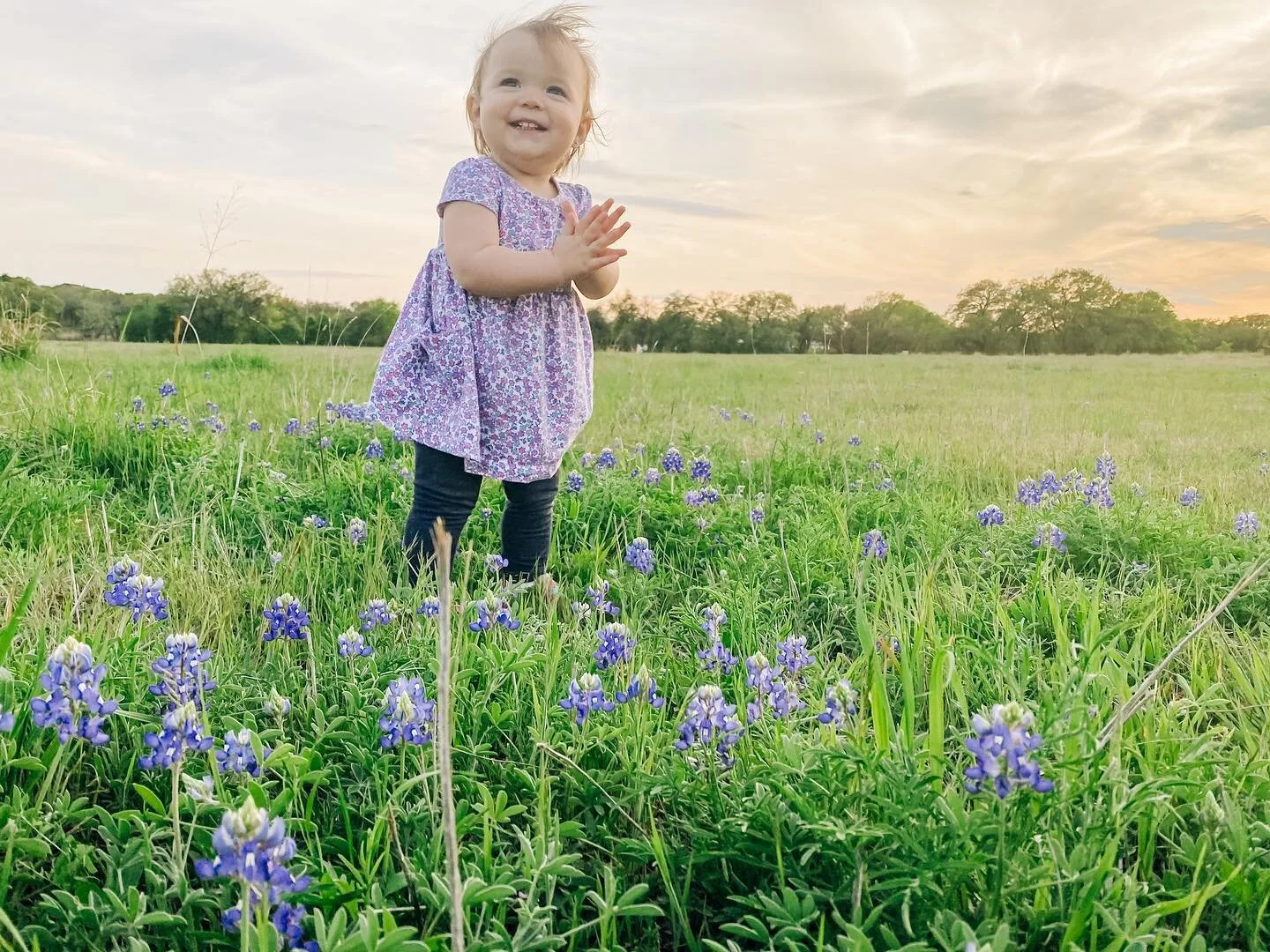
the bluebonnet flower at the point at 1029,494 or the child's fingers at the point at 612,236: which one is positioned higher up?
the child's fingers at the point at 612,236

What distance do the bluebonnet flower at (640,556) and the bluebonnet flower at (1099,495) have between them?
94.0 inches

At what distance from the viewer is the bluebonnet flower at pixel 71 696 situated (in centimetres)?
180

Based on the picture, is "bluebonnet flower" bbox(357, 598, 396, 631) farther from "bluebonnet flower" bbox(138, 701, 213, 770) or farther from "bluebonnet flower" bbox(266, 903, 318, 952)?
"bluebonnet flower" bbox(266, 903, 318, 952)

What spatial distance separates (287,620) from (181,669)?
0.59 meters

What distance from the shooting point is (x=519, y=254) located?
377 cm

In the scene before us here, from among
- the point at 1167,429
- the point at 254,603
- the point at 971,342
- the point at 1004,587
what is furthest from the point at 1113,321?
the point at 254,603

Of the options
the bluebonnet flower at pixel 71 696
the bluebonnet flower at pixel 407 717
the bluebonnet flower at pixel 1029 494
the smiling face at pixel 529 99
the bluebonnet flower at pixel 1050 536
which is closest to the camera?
the bluebonnet flower at pixel 71 696

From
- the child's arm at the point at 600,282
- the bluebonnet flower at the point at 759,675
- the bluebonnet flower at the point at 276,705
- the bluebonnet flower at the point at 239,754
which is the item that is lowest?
the bluebonnet flower at the point at 276,705

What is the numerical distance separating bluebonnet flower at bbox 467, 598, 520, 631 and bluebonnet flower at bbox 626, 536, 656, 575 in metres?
0.93

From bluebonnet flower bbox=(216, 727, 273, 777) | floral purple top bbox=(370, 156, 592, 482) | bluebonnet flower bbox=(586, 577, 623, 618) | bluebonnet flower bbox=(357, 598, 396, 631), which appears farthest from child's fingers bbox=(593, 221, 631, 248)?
bluebonnet flower bbox=(216, 727, 273, 777)

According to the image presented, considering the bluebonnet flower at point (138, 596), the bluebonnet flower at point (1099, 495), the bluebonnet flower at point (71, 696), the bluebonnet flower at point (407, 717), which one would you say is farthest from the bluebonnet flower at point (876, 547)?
the bluebonnet flower at point (71, 696)

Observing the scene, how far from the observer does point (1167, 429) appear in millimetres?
9070

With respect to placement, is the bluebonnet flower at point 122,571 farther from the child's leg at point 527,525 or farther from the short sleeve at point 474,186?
the short sleeve at point 474,186

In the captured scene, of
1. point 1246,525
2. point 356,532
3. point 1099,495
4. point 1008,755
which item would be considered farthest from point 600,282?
point 1246,525
